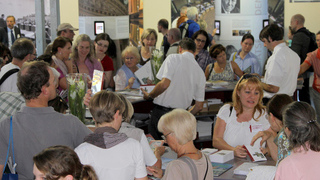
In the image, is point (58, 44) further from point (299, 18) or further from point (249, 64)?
point (299, 18)

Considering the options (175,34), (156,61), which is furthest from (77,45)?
(175,34)

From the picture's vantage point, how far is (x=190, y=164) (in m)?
2.88

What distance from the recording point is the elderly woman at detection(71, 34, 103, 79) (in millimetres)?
6320

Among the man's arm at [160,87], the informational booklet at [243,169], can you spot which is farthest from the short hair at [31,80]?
the man's arm at [160,87]

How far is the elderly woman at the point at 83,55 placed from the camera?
20.7 ft

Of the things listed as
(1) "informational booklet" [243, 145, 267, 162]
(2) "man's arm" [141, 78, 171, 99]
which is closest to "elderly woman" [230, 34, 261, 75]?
(2) "man's arm" [141, 78, 171, 99]

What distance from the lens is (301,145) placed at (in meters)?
2.77

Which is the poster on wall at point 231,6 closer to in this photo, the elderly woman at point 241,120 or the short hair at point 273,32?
the short hair at point 273,32

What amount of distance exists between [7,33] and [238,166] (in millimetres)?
6246

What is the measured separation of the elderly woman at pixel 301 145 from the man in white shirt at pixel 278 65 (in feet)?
9.27

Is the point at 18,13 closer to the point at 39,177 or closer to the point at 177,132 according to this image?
the point at 177,132

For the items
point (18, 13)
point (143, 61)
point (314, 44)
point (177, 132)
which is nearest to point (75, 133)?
point (177, 132)

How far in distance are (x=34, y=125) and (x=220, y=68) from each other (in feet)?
17.4

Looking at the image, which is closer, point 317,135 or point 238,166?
point 317,135
